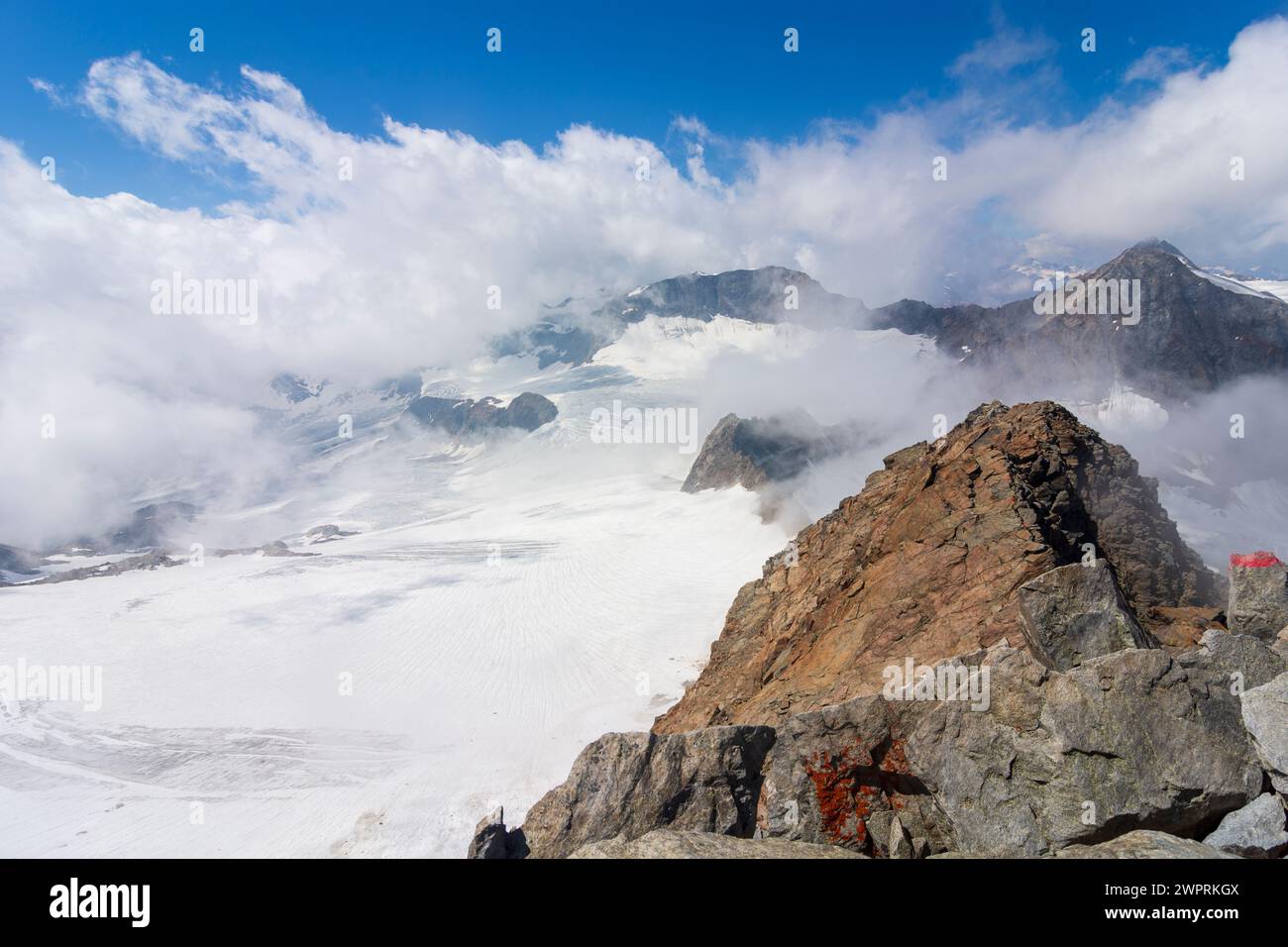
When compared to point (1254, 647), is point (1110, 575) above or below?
above

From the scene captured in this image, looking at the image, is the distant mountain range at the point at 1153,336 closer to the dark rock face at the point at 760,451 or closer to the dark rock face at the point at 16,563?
the dark rock face at the point at 760,451

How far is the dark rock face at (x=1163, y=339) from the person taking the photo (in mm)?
133375

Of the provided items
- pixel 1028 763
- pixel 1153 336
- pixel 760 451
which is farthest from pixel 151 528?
pixel 1153 336

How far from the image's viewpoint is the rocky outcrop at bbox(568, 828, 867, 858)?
634 centimetres

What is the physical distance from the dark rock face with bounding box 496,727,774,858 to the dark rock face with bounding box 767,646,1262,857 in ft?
1.58

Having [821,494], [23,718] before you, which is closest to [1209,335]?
[821,494]

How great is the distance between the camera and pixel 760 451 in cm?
9688

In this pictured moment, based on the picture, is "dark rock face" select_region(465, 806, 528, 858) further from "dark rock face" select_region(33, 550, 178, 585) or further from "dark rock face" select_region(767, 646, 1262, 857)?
"dark rock face" select_region(33, 550, 178, 585)

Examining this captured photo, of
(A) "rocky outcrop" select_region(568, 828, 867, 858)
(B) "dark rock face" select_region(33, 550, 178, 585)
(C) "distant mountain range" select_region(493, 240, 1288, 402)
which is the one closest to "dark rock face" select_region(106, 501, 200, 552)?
(B) "dark rock face" select_region(33, 550, 178, 585)

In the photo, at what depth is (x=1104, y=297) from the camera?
151 meters

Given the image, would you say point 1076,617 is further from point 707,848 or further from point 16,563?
point 16,563
